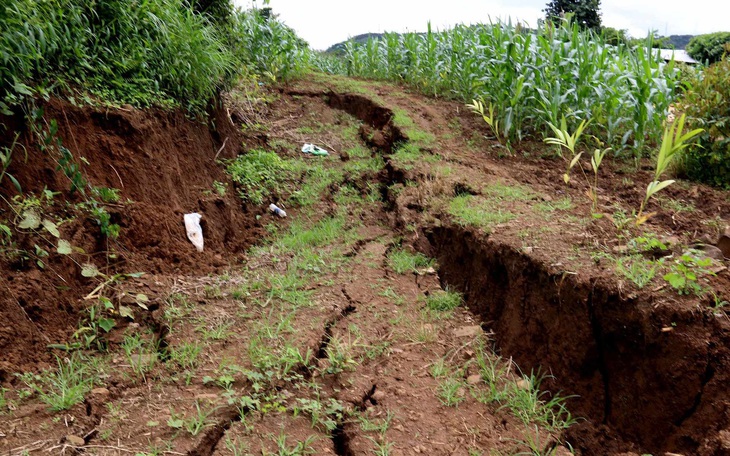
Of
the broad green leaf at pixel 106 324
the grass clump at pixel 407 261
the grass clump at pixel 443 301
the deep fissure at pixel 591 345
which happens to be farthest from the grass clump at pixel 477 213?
the broad green leaf at pixel 106 324

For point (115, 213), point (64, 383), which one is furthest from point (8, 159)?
point (64, 383)

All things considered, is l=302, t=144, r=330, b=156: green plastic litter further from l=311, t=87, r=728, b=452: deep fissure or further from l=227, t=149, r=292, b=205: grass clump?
l=311, t=87, r=728, b=452: deep fissure

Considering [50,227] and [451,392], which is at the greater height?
[50,227]

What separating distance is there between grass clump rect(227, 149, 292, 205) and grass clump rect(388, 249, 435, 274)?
1.66 meters

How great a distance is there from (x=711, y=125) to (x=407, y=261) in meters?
2.88

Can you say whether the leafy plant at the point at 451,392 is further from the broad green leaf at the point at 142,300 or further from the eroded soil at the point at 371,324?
the broad green leaf at the point at 142,300

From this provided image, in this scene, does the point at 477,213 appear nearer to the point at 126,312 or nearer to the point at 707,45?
the point at 126,312

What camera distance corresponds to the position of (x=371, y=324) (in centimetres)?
350

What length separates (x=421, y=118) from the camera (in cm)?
719

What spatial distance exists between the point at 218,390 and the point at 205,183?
260 cm

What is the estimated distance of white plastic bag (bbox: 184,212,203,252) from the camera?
4086 mm

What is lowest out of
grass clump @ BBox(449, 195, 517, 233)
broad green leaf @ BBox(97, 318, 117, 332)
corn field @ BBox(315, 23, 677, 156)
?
broad green leaf @ BBox(97, 318, 117, 332)

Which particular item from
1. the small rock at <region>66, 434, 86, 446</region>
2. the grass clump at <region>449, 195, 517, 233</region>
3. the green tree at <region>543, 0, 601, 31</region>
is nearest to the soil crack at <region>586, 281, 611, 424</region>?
the grass clump at <region>449, 195, 517, 233</region>

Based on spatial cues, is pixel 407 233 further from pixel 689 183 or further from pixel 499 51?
pixel 499 51
